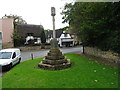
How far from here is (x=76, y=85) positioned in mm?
5555

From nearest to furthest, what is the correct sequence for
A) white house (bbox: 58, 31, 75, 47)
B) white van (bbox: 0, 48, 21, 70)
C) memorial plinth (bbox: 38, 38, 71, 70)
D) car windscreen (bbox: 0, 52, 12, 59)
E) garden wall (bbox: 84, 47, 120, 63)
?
memorial plinth (bbox: 38, 38, 71, 70)
garden wall (bbox: 84, 47, 120, 63)
white van (bbox: 0, 48, 21, 70)
car windscreen (bbox: 0, 52, 12, 59)
white house (bbox: 58, 31, 75, 47)

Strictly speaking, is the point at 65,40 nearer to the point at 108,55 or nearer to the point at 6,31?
the point at 6,31

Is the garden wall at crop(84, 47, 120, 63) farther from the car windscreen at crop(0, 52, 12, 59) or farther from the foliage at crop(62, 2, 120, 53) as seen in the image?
the car windscreen at crop(0, 52, 12, 59)

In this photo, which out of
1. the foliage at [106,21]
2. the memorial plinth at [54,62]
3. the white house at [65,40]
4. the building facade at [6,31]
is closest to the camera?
the memorial plinth at [54,62]

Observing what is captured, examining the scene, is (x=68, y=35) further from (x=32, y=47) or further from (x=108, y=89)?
(x=108, y=89)

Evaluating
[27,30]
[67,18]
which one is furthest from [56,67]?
[27,30]

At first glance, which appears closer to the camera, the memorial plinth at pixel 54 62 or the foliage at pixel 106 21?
the memorial plinth at pixel 54 62

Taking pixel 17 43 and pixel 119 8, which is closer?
pixel 119 8

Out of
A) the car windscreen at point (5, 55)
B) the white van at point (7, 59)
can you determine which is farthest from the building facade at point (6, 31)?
the white van at point (7, 59)

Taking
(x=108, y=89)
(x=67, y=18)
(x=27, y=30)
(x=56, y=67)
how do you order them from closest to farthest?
(x=108, y=89)
(x=56, y=67)
(x=67, y=18)
(x=27, y=30)

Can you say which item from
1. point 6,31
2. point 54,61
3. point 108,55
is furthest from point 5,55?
point 6,31

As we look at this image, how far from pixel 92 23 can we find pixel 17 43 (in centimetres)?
2474

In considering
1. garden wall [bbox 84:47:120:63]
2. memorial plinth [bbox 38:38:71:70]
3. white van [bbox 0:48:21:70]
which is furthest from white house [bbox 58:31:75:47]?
memorial plinth [bbox 38:38:71:70]

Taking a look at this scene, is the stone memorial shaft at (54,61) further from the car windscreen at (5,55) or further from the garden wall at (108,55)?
the garden wall at (108,55)
